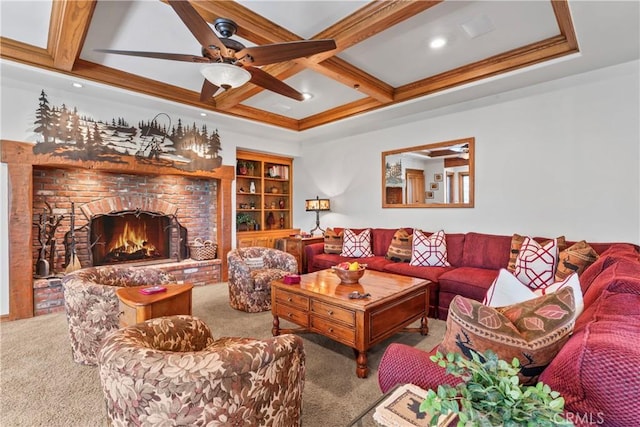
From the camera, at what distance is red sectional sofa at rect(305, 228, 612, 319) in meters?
3.12

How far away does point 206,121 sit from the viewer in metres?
4.75

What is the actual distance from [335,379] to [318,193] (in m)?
4.26

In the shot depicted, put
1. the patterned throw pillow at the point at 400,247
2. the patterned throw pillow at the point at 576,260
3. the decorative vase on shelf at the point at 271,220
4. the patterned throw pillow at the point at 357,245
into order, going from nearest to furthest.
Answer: the patterned throw pillow at the point at 576,260, the patterned throw pillow at the point at 400,247, the patterned throw pillow at the point at 357,245, the decorative vase on shelf at the point at 271,220

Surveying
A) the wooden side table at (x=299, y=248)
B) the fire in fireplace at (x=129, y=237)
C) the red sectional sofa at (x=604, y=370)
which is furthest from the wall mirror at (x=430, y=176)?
the fire in fireplace at (x=129, y=237)

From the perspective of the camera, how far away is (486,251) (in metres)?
3.61

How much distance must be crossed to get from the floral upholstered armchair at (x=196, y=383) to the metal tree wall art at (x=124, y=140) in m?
3.43

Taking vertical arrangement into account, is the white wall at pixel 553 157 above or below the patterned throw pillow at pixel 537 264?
above

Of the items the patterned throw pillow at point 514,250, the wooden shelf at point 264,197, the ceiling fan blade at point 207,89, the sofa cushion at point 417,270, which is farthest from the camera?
the wooden shelf at point 264,197

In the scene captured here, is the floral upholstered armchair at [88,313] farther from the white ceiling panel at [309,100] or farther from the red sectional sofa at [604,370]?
the white ceiling panel at [309,100]

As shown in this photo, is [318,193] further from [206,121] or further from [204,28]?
[204,28]

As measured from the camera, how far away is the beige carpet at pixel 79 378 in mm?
1811

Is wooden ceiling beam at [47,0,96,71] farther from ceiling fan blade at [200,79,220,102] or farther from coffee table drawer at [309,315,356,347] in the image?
coffee table drawer at [309,315,356,347]

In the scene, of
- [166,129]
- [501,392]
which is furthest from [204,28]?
[166,129]

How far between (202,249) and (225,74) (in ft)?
10.7
